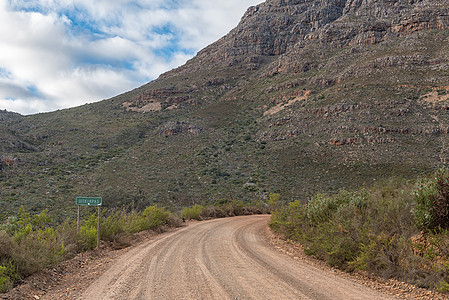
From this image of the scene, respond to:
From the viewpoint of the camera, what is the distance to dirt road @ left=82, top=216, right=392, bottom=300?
18.9 ft

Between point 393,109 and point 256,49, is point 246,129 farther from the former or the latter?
point 256,49

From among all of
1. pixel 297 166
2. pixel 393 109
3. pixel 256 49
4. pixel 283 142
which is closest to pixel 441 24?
pixel 393 109

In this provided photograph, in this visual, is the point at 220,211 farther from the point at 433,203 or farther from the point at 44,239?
the point at 433,203

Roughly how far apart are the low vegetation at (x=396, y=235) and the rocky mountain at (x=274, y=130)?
43.0 feet

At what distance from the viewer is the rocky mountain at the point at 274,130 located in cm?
3656

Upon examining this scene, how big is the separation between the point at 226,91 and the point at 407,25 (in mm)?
47517

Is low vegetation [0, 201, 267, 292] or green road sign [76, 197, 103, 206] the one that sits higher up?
green road sign [76, 197, 103, 206]

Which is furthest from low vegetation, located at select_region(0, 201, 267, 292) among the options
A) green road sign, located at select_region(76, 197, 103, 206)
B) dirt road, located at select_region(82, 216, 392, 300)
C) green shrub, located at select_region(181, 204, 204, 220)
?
green shrub, located at select_region(181, 204, 204, 220)

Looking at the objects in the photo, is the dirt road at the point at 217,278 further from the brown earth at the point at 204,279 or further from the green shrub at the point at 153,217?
the green shrub at the point at 153,217

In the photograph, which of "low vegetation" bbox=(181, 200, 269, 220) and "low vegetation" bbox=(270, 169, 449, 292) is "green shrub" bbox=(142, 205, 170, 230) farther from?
"low vegetation" bbox=(270, 169, 449, 292)

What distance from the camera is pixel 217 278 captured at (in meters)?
6.82

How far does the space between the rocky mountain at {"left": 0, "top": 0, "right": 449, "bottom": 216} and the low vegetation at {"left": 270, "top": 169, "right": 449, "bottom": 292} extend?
13113mm

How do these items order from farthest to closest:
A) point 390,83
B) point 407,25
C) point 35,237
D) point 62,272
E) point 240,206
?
1. point 407,25
2. point 390,83
3. point 240,206
4. point 35,237
5. point 62,272

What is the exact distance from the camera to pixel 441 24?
58.1 metres
